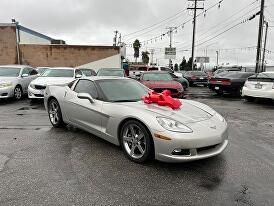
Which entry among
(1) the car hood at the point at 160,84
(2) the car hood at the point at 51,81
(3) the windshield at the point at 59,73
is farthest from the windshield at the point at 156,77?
(2) the car hood at the point at 51,81

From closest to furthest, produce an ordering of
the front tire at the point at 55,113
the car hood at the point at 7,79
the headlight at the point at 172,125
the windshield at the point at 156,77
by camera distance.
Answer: the headlight at the point at 172,125
the front tire at the point at 55,113
the car hood at the point at 7,79
the windshield at the point at 156,77

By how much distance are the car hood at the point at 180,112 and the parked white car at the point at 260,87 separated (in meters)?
7.18

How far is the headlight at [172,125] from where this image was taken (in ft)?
13.5

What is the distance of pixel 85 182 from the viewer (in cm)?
381

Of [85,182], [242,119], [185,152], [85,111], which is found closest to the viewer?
[85,182]

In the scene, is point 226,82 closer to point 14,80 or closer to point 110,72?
point 110,72

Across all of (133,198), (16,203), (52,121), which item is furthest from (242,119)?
(16,203)

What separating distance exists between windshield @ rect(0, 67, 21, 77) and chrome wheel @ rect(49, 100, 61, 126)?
5925 millimetres

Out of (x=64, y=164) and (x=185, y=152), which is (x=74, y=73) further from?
(x=185, y=152)

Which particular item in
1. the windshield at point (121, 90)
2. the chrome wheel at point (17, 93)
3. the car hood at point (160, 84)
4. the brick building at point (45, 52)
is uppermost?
the brick building at point (45, 52)

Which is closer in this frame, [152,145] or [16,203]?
[16,203]

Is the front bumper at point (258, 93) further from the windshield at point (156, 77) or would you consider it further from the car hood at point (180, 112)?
the car hood at point (180, 112)

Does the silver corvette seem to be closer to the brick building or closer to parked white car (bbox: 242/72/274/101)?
parked white car (bbox: 242/72/274/101)

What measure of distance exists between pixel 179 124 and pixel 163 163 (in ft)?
2.27
